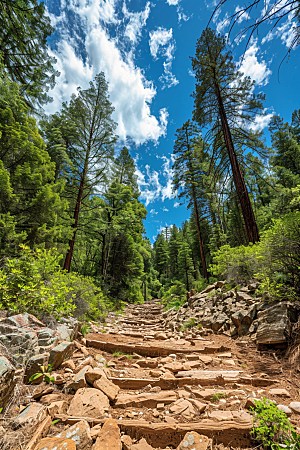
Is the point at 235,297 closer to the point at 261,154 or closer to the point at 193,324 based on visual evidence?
the point at 193,324

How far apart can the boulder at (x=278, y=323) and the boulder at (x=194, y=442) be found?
2868 millimetres

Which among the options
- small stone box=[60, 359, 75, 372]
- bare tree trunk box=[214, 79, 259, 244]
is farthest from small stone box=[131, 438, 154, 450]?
bare tree trunk box=[214, 79, 259, 244]

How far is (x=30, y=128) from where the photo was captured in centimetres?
770

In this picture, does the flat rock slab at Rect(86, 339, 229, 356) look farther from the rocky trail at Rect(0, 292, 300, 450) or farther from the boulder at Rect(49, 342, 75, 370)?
the boulder at Rect(49, 342, 75, 370)

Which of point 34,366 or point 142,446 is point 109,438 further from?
point 34,366

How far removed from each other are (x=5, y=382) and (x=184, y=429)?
2.03 metres

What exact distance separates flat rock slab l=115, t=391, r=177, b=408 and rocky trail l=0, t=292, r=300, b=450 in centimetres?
1

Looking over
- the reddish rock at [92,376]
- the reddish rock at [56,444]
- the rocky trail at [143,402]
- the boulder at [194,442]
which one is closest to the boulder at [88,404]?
the rocky trail at [143,402]

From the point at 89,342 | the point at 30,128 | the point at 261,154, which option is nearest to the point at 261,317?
the point at 89,342

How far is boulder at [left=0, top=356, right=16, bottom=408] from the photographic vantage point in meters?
1.98

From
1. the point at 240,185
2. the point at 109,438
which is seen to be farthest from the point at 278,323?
the point at 240,185

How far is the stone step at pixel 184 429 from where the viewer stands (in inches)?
76.2

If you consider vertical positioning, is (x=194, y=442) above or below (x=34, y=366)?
below

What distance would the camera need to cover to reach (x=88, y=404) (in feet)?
7.66
